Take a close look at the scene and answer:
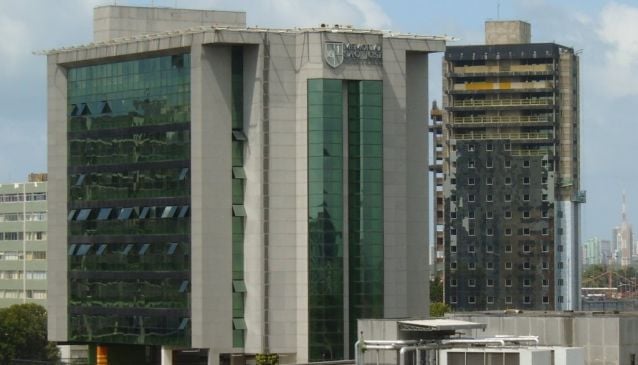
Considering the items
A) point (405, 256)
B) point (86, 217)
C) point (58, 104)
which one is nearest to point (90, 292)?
point (86, 217)

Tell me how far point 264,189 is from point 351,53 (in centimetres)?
1217

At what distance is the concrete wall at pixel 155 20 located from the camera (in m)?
155

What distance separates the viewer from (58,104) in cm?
15700

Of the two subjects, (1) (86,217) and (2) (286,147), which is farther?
(1) (86,217)

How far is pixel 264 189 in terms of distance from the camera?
14362 centimetres


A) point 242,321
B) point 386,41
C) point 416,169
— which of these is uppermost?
point 386,41

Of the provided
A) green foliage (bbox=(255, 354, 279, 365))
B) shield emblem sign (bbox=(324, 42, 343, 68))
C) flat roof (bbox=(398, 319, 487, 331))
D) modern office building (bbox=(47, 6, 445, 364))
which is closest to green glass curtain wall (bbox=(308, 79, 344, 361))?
modern office building (bbox=(47, 6, 445, 364))

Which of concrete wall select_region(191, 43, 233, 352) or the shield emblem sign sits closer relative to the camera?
concrete wall select_region(191, 43, 233, 352)

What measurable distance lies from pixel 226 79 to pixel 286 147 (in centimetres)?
682

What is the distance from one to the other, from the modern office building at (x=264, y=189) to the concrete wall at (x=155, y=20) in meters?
5.74

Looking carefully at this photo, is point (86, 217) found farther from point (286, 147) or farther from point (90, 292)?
point (286, 147)

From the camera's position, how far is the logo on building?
143 meters

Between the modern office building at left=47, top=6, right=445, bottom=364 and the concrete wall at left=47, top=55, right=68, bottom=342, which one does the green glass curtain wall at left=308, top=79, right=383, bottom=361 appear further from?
the concrete wall at left=47, top=55, right=68, bottom=342

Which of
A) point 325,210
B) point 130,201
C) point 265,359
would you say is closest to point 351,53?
point 325,210
